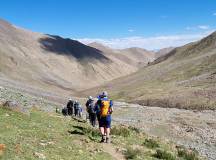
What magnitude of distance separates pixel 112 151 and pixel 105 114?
1.64 metres

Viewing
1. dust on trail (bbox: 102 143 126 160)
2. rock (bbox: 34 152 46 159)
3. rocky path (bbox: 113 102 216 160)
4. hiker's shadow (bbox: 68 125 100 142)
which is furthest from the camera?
rocky path (bbox: 113 102 216 160)

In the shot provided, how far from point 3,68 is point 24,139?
108m

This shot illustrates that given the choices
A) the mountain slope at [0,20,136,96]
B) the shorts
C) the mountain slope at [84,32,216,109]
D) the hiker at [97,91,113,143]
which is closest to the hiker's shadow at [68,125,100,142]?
the hiker at [97,91,113,143]

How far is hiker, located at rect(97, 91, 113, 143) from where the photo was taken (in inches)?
674

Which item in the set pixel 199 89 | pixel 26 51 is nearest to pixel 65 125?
pixel 199 89

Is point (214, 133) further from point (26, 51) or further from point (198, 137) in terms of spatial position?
point (26, 51)

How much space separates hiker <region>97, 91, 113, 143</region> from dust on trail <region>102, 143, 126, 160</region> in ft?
1.45

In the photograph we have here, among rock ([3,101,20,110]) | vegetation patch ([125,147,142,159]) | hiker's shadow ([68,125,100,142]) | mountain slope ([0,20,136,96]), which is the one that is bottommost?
vegetation patch ([125,147,142,159])

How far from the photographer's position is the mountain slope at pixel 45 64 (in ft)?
407

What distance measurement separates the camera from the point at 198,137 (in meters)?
33.7

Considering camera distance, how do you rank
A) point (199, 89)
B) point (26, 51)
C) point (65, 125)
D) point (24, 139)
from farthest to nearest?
point (26, 51) → point (199, 89) → point (65, 125) → point (24, 139)

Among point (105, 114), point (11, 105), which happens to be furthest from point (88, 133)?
point (11, 105)

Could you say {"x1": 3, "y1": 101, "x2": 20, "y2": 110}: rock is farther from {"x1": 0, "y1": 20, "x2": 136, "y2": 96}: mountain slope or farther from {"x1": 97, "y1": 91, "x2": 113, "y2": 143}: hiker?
{"x1": 0, "y1": 20, "x2": 136, "y2": 96}: mountain slope

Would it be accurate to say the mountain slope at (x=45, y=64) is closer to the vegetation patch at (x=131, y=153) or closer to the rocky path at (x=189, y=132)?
the rocky path at (x=189, y=132)
